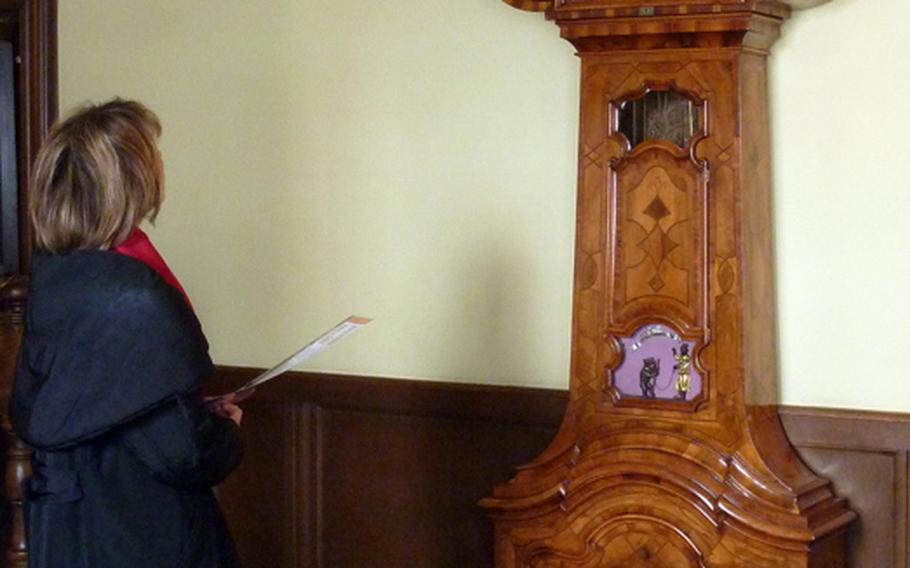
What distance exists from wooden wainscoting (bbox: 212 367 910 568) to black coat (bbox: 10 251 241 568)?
130 centimetres

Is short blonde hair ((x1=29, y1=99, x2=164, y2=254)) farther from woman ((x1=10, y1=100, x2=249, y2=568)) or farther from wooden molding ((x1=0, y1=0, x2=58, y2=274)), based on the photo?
wooden molding ((x1=0, y1=0, x2=58, y2=274))

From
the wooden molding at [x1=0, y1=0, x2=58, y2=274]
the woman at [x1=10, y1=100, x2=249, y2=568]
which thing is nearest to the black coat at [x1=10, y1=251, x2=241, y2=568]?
the woman at [x1=10, y1=100, x2=249, y2=568]

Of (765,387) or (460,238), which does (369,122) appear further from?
(765,387)

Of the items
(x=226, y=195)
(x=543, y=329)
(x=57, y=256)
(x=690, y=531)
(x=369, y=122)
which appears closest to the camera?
(x=57, y=256)

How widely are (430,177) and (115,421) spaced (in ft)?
5.26

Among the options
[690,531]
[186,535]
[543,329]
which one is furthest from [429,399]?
[186,535]

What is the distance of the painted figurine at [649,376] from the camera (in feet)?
10.2

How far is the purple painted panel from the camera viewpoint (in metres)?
3.08

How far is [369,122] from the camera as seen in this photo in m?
3.88

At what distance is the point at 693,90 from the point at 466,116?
2.67ft

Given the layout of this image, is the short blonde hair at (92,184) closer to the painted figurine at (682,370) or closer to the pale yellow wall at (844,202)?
the painted figurine at (682,370)

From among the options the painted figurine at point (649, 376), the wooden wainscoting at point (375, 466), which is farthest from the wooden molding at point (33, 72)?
the painted figurine at point (649, 376)

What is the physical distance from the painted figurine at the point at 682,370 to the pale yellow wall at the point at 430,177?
31 centimetres

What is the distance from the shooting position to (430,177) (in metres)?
3.78
